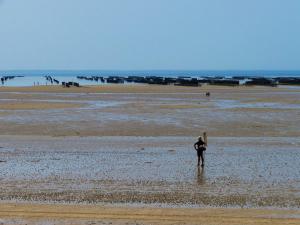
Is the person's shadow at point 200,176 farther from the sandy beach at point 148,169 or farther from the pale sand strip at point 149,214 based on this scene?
the pale sand strip at point 149,214

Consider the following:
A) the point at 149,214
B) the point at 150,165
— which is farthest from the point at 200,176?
the point at 149,214

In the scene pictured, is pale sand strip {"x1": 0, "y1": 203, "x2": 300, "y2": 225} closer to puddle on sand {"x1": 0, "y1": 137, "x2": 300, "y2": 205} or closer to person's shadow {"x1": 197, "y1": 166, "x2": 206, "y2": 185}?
puddle on sand {"x1": 0, "y1": 137, "x2": 300, "y2": 205}

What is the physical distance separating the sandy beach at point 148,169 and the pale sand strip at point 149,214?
0.02 meters

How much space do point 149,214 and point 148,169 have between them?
624 centimetres

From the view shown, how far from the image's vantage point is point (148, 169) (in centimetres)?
1791

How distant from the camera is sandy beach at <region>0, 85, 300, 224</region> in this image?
1195 cm

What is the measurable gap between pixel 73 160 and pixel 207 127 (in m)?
11.7

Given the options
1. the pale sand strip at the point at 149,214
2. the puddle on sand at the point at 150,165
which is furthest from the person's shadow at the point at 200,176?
the pale sand strip at the point at 149,214

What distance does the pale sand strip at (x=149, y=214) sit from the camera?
11086 mm

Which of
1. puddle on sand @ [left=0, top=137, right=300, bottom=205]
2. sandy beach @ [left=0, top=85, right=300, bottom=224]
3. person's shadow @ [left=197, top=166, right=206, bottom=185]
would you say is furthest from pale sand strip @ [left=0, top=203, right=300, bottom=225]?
person's shadow @ [left=197, top=166, right=206, bottom=185]

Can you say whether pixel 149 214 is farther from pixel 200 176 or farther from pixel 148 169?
pixel 148 169

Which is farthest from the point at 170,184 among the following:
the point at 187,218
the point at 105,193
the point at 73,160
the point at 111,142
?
the point at 111,142

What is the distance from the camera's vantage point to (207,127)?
30.1 metres

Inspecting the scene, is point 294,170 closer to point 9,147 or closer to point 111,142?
point 111,142
